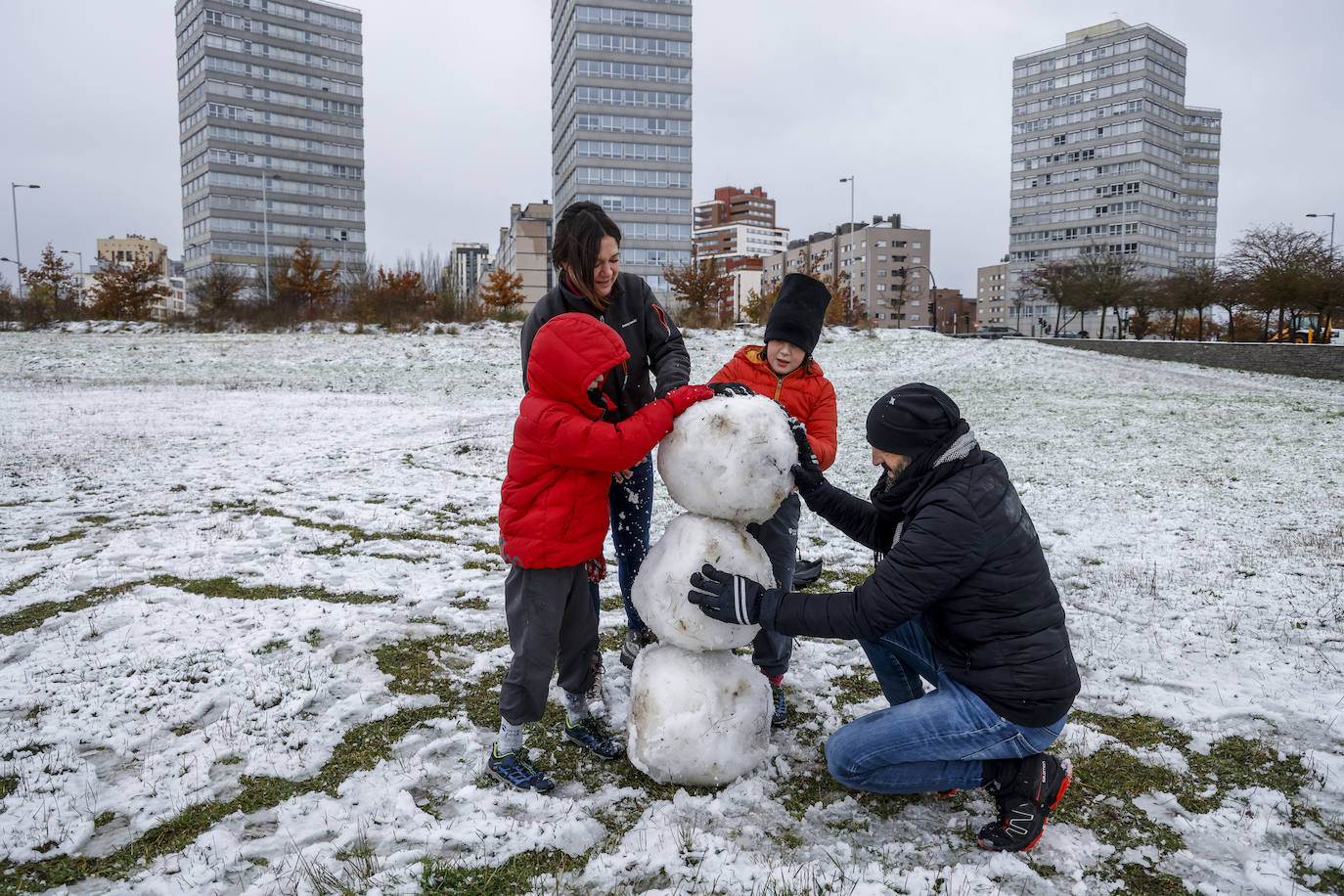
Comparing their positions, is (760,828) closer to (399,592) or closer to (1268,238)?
(399,592)

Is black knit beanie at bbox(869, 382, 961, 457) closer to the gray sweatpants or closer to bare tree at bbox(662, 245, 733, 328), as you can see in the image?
the gray sweatpants

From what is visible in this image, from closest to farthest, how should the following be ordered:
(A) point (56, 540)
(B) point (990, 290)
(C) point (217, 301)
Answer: (A) point (56, 540) < (C) point (217, 301) < (B) point (990, 290)

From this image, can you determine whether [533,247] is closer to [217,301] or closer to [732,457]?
[217,301]

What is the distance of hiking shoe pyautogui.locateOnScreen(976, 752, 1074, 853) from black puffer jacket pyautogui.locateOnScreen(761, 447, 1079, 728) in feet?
0.58

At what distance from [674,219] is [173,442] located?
216ft

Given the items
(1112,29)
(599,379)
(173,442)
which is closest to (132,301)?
(173,442)

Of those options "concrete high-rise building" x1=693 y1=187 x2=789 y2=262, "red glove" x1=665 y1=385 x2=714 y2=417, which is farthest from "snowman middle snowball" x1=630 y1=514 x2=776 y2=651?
"concrete high-rise building" x1=693 y1=187 x2=789 y2=262

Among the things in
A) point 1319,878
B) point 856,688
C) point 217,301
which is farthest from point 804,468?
point 217,301

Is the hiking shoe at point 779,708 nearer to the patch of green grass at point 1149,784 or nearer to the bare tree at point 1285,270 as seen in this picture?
the patch of green grass at point 1149,784

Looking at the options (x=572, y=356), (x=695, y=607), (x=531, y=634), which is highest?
(x=572, y=356)

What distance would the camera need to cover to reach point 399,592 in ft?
16.6

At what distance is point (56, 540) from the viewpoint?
238 inches

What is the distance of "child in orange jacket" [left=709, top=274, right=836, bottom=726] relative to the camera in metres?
3.44

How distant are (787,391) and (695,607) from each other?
1.33m
